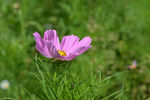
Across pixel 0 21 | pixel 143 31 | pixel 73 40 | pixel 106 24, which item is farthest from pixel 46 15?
pixel 73 40

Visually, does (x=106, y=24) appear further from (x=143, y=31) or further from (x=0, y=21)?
(x=0, y=21)

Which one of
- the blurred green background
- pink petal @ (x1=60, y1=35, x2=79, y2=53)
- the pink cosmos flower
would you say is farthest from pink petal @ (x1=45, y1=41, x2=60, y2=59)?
the blurred green background

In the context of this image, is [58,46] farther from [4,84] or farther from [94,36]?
[94,36]

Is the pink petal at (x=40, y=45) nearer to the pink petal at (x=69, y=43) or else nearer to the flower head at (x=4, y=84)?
the pink petal at (x=69, y=43)

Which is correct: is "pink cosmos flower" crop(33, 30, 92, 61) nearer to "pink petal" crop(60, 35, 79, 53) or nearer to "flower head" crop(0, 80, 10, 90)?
"pink petal" crop(60, 35, 79, 53)

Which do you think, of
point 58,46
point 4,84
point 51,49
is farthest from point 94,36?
point 51,49

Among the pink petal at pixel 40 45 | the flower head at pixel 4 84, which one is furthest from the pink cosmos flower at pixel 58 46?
the flower head at pixel 4 84
